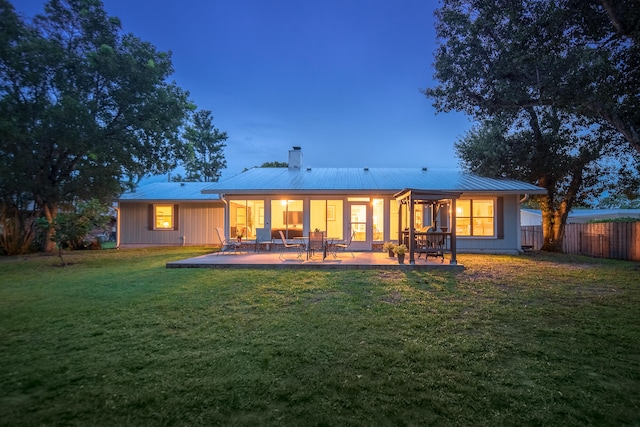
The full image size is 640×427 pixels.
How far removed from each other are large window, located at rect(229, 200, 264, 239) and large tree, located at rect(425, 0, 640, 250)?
746cm

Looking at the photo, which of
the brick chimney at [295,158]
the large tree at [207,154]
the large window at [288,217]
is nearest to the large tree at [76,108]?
the brick chimney at [295,158]

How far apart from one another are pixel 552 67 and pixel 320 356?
778 centimetres

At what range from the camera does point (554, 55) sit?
6785mm

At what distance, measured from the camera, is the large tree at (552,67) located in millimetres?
6176

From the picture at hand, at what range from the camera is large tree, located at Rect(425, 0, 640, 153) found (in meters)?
6.10

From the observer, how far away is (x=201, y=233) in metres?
14.9

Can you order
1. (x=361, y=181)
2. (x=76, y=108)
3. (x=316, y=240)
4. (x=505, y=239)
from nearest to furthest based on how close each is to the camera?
(x=316, y=240) < (x=76, y=108) < (x=505, y=239) < (x=361, y=181)

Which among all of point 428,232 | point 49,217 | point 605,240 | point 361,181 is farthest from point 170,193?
point 605,240

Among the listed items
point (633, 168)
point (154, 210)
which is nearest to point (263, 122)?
point (154, 210)

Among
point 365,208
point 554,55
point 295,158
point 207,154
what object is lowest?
point 365,208

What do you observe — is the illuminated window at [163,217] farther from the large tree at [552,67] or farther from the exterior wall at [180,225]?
the large tree at [552,67]

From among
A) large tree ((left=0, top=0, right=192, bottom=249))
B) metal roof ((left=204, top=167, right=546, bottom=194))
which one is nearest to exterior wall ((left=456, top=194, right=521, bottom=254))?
metal roof ((left=204, top=167, right=546, bottom=194))

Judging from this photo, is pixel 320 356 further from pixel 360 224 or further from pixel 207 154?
pixel 207 154

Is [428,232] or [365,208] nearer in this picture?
[428,232]
